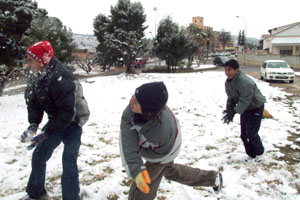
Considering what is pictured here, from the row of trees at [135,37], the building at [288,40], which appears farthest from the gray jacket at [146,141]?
the building at [288,40]

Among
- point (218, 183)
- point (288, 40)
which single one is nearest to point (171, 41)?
point (218, 183)

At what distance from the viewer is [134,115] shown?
2.03m

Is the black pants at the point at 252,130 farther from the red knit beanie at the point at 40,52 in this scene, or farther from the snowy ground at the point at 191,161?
the red knit beanie at the point at 40,52

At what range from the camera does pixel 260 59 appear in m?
36.3

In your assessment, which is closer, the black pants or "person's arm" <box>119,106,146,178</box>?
A: "person's arm" <box>119,106,146,178</box>

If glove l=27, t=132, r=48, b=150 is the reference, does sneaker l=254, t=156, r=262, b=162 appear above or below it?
below

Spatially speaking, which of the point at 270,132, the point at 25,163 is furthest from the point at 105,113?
the point at 270,132

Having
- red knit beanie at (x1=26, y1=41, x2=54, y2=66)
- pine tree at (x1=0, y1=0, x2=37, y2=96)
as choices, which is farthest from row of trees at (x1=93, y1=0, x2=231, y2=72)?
red knit beanie at (x1=26, y1=41, x2=54, y2=66)

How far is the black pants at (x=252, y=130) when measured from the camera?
364cm

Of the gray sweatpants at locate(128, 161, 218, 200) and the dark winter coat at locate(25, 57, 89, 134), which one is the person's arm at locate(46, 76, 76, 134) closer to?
the dark winter coat at locate(25, 57, 89, 134)

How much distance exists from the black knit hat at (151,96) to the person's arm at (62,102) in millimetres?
776

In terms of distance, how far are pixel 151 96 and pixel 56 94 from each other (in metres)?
1.00

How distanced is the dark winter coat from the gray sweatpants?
93 cm

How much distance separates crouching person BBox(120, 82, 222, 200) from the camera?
1.93 m
